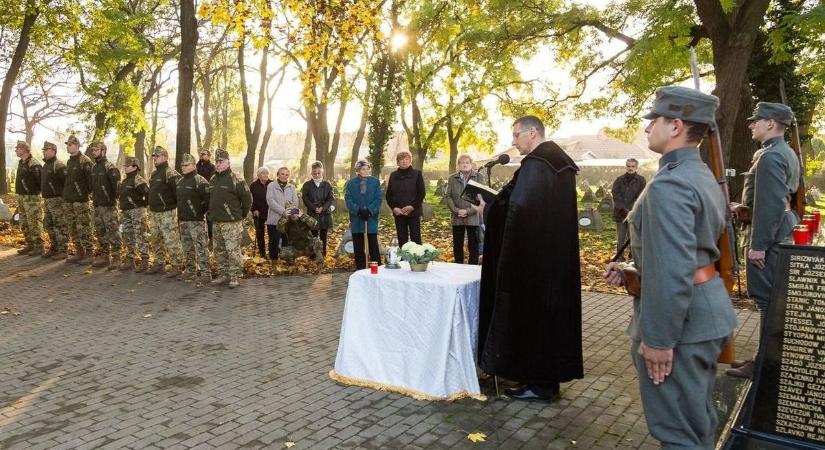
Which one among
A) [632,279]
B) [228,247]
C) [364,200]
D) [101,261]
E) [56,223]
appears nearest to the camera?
[632,279]

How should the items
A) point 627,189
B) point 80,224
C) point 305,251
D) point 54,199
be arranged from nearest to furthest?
point 627,189
point 305,251
point 80,224
point 54,199

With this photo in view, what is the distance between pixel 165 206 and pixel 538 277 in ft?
27.3

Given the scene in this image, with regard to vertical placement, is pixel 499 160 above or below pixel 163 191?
above

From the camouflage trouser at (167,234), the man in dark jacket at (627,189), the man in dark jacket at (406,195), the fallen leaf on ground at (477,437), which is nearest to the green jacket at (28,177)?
the camouflage trouser at (167,234)

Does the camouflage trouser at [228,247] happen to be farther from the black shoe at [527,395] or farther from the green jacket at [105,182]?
the black shoe at [527,395]

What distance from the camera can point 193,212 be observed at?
1060 cm

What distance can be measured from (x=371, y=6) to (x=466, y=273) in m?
7.28

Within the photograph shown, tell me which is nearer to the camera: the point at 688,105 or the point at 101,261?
the point at 688,105

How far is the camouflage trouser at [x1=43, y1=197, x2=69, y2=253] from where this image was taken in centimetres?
1341

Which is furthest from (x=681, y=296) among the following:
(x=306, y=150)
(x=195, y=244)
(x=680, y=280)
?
(x=306, y=150)

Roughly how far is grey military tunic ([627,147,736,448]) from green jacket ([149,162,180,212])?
9701 millimetres

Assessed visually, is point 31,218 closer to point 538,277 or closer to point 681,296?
point 538,277

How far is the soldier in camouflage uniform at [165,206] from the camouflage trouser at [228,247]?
120cm

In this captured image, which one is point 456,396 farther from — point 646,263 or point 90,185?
point 90,185
